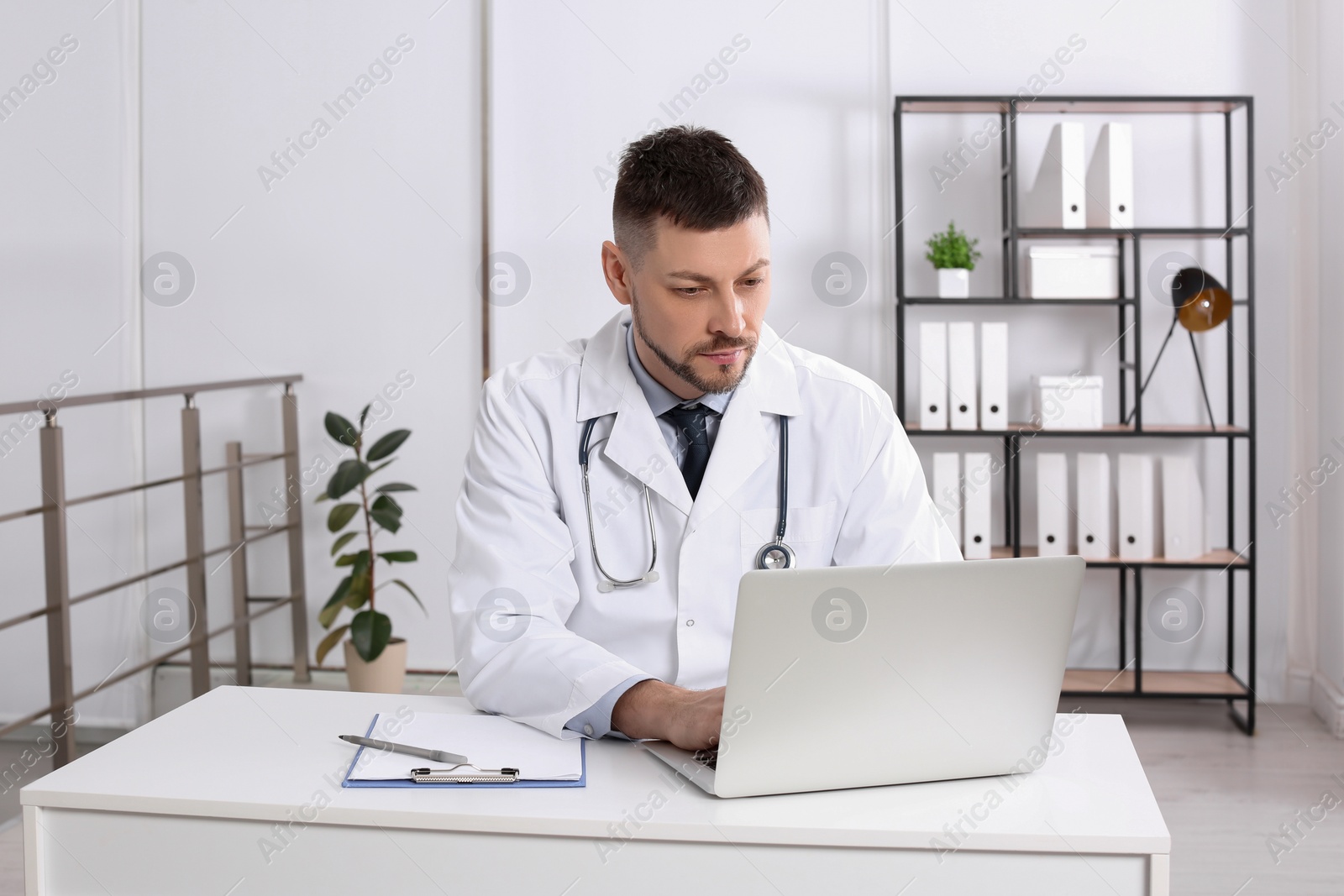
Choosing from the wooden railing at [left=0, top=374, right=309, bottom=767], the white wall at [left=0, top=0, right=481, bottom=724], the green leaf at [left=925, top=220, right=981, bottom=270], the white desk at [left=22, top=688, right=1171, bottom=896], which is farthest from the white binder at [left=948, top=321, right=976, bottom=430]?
the white desk at [left=22, top=688, right=1171, bottom=896]

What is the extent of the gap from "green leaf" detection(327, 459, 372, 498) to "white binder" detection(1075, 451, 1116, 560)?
196cm

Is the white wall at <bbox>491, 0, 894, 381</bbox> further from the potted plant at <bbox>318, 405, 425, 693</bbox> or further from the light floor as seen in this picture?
the light floor

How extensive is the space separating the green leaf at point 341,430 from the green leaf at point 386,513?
0.68 ft

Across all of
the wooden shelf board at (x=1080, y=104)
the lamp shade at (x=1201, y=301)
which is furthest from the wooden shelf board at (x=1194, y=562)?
the wooden shelf board at (x=1080, y=104)

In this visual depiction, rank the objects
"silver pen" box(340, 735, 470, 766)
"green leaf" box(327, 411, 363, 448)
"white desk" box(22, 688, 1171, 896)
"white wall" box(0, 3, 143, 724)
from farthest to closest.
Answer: "white wall" box(0, 3, 143, 724) < "green leaf" box(327, 411, 363, 448) < "silver pen" box(340, 735, 470, 766) < "white desk" box(22, 688, 1171, 896)

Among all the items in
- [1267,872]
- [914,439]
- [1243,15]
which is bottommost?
[1267,872]

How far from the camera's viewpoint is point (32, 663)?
125 inches

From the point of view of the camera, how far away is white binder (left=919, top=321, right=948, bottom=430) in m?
2.93

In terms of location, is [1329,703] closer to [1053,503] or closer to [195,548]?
[1053,503]

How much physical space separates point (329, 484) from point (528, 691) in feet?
6.54

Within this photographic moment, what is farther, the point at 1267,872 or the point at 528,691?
the point at 1267,872

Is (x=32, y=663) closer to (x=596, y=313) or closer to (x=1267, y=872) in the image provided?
(x=596, y=313)

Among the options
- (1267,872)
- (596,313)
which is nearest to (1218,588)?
(1267,872)

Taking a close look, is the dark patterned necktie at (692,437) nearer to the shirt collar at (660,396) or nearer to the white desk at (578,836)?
the shirt collar at (660,396)
